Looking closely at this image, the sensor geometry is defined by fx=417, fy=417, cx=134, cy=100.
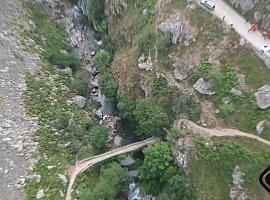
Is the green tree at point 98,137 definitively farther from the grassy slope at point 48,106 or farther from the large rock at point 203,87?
the large rock at point 203,87

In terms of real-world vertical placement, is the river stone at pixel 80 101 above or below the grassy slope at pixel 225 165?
above

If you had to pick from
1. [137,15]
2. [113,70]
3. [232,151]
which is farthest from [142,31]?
[232,151]

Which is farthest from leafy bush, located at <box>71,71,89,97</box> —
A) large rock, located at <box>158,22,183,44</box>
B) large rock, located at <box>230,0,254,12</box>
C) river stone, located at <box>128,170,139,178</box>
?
large rock, located at <box>230,0,254,12</box>

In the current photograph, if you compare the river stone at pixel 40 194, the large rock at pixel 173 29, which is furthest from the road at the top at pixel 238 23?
the river stone at pixel 40 194

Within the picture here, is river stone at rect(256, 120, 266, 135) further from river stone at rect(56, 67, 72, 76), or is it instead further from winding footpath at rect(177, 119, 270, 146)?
river stone at rect(56, 67, 72, 76)

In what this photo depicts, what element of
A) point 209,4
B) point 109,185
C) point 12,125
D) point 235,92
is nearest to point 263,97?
point 235,92

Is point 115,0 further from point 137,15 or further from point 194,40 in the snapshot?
point 194,40

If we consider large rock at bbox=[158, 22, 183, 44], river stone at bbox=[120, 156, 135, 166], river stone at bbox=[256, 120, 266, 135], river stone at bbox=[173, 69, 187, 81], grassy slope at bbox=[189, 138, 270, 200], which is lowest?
grassy slope at bbox=[189, 138, 270, 200]
